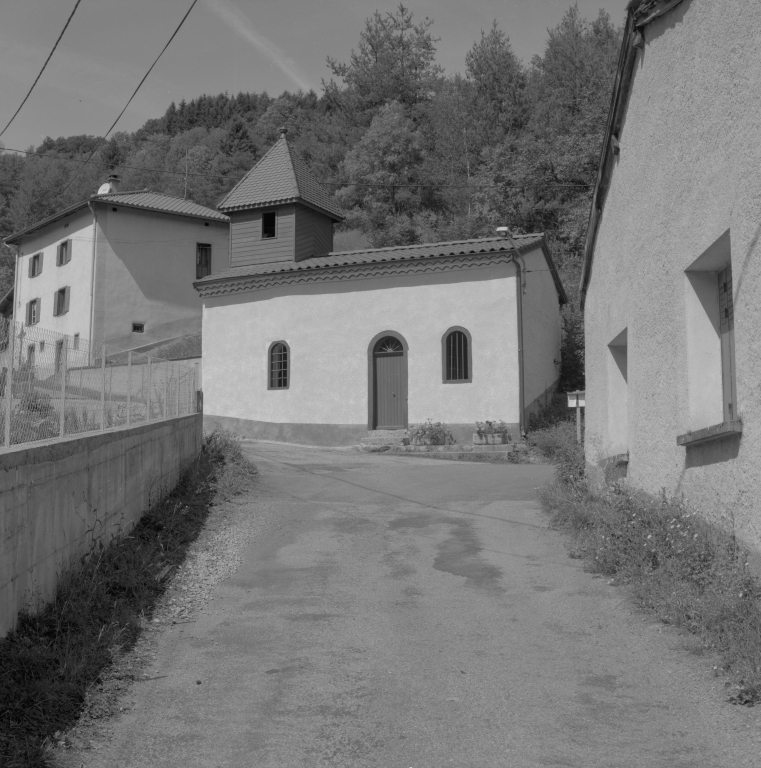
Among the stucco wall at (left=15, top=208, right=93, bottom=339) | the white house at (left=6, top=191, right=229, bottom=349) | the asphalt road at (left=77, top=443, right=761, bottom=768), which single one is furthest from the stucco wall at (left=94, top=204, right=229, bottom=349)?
the asphalt road at (left=77, top=443, right=761, bottom=768)

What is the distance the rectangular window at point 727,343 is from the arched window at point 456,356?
644 inches

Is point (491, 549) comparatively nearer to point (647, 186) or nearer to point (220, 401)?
point (647, 186)

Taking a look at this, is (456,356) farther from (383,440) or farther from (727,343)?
(727,343)

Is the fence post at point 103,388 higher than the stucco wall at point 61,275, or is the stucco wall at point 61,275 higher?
the stucco wall at point 61,275

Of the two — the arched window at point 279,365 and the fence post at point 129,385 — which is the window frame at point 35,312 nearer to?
the arched window at point 279,365

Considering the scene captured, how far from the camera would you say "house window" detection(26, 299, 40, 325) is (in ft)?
141

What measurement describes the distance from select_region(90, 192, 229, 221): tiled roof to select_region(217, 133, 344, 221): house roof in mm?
10032

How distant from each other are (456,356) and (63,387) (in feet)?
55.6

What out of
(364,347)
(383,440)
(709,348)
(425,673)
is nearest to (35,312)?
(364,347)

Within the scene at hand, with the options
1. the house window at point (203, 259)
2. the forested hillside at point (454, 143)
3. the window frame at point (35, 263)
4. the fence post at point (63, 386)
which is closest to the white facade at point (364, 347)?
the forested hillside at point (454, 143)

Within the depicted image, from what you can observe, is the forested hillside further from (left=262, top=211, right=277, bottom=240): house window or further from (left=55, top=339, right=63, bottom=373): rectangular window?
(left=55, top=339, right=63, bottom=373): rectangular window

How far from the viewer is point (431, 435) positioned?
22.8m

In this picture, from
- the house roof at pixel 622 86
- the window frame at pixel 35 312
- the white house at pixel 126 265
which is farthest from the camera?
the window frame at pixel 35 312

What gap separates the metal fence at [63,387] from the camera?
6.18 meters
